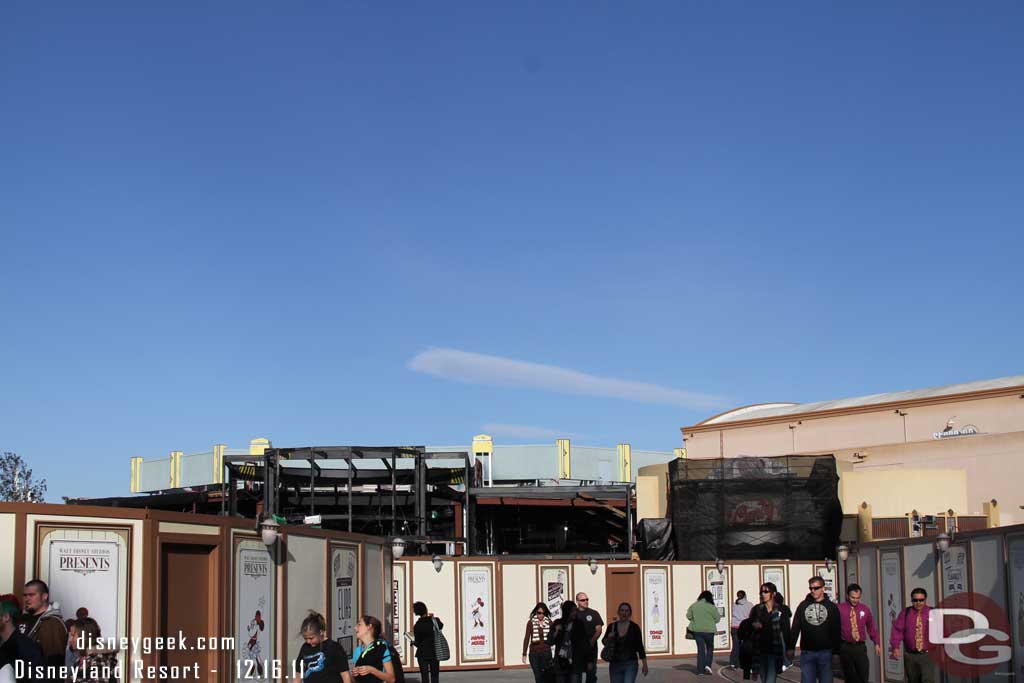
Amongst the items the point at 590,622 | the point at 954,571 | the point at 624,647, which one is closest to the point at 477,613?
the point at 590,622

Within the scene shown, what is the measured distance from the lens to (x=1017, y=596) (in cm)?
1386

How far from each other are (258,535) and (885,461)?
37119 mm

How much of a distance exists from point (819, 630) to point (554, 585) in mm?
12835

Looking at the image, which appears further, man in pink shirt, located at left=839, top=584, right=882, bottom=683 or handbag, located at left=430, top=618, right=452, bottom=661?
handbag, located at left=430, top=618, right=452, bottom=661

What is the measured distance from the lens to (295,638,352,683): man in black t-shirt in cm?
955

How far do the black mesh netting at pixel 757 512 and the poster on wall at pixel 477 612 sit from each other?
13.0 metres

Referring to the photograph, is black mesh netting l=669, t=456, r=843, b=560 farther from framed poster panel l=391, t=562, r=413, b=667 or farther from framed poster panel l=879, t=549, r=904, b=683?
framed poster panel l=879, t=549, r=904, b=683

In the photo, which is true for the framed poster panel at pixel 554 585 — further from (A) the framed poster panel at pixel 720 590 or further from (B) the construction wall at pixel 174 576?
(B) the construction wall at pixel 174 576

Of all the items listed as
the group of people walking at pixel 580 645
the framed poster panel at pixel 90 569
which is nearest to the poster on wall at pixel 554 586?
the group of people walking at pixel 580 645

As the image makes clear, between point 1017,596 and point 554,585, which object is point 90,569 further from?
point 554,585

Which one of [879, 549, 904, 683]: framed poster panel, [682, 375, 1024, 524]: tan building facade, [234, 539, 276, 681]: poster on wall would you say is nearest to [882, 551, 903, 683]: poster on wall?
[879, 549, 904, 683]: framed poster panel

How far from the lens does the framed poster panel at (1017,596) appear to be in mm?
13742

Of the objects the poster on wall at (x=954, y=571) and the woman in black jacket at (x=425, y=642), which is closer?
the poster on wall at (x=954, y=571)

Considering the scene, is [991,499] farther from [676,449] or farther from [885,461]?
[676,449]
